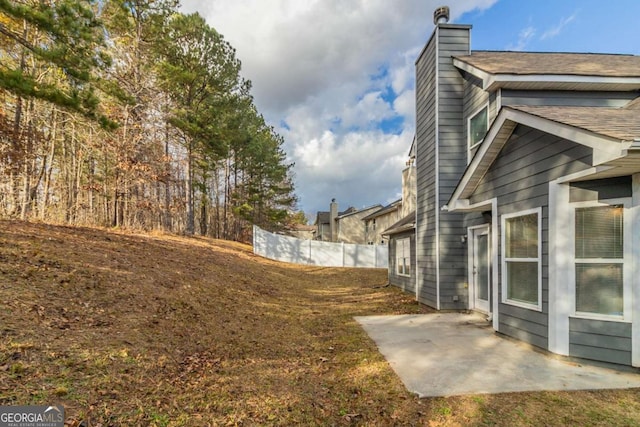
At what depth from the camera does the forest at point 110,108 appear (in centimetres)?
A: 721

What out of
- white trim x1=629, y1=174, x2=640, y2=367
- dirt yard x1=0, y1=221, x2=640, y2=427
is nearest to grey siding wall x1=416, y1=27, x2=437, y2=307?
dirt yard x1=0, y1=221, x2=640, y2=427

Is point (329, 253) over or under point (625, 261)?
under

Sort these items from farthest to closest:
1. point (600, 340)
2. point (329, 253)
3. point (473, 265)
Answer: point (329, 253), point (473, 265), point (600, 340)

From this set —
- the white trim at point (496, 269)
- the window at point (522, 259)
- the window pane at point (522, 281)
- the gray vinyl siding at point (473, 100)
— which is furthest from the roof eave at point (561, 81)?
the window pane at point (522, 281)

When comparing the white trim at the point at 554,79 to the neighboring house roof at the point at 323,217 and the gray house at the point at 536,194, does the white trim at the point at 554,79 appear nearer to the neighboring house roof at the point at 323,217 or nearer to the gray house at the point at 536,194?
the gray house at the point at 536,194

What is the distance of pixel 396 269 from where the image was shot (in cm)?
1210

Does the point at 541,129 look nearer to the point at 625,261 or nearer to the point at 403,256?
the point at 625,261

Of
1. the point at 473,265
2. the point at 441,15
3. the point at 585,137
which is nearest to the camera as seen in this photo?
the point at 585,137

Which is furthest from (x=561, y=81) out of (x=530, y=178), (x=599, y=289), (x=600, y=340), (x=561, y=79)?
(x=600, y=340)

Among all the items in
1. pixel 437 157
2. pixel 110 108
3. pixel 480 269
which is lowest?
pixel 480 269

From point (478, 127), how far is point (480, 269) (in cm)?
350

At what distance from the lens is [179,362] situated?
3891mm

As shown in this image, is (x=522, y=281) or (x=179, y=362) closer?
(x=179, y=362)

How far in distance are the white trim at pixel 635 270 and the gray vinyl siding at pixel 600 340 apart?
5cm
